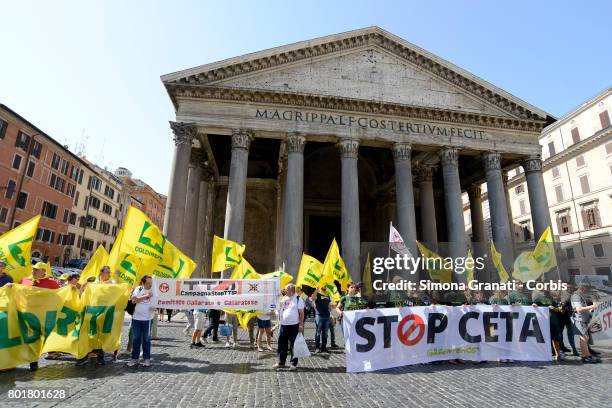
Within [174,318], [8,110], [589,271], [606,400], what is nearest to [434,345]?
[606,400]

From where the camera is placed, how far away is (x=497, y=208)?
17.5 m

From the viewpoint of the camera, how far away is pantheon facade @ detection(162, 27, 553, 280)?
15.7 meters

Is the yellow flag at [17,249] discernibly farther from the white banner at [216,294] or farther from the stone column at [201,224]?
the stone column at [201,224]

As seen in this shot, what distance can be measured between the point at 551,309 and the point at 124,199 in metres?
52.6

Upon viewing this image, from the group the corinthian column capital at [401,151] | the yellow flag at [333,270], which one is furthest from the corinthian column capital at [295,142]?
the yellow flag at [333,270]

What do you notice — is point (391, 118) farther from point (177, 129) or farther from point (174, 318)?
point (174, 318)

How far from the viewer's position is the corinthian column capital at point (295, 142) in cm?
1639

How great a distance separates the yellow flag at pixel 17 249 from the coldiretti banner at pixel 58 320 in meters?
1.19

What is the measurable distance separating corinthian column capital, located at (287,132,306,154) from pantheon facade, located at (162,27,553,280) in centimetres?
5

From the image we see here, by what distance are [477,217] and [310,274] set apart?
17396 mm

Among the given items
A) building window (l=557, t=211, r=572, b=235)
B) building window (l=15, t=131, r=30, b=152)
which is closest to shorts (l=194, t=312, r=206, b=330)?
building window (l=15, t=131, r=30, b=152)

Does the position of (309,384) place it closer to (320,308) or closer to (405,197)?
(320,308)

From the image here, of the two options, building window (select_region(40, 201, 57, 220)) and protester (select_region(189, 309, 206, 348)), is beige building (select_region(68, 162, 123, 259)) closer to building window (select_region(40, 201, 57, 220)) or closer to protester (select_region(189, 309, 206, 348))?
building window (select_region(40, 201, 57, 220))

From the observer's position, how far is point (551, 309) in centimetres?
757
